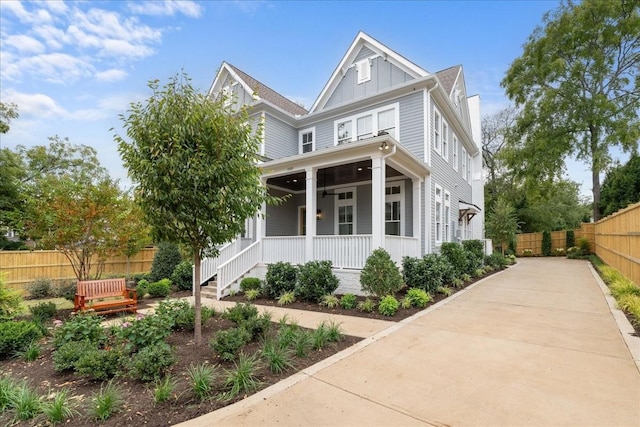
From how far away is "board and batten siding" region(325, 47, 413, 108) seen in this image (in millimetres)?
12547

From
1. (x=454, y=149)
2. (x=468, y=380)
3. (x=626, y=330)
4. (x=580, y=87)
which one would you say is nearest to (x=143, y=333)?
(x=468, y=380)

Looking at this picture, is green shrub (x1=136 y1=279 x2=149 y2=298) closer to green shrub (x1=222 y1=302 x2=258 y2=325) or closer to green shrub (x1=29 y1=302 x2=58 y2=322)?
green shrub (x1=29 y1=302 x2=58 y2=322)

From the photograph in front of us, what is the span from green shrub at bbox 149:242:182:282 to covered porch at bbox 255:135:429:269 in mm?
3600

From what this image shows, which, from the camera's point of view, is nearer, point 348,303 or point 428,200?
point 348,303

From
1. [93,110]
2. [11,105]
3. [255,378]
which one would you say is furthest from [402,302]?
[11,105]

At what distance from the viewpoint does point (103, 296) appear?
759 centimetres

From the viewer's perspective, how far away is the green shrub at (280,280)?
29.5 ft

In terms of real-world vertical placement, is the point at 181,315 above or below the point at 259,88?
below

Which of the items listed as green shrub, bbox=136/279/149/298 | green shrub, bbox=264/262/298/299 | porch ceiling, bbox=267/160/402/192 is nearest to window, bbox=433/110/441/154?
porch ceiling, bbox=267/160/402/192

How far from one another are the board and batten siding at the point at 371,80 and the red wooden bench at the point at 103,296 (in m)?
9.93

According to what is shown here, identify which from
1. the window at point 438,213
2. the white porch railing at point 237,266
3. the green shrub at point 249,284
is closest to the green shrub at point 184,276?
the white porch railing at point 237,266

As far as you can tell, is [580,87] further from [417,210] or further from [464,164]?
[417,210]

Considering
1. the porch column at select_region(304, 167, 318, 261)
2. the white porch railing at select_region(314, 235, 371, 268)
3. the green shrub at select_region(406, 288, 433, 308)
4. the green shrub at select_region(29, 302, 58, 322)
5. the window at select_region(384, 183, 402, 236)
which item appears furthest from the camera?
the window at select_region(384, 183, 402, 236)

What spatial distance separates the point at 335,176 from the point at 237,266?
4.64m
